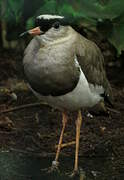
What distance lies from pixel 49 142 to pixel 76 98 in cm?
111

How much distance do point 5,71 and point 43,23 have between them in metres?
3.44

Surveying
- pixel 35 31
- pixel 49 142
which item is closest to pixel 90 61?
pixel 35 31

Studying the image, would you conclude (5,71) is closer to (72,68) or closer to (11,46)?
(11,46)

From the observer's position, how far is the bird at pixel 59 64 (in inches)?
225

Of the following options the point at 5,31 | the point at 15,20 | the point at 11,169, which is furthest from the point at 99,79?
the point at 5,31

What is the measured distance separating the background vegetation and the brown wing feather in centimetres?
75

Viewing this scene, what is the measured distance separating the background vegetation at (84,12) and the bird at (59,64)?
88 cm

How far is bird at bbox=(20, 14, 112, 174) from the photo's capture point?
18.7ft

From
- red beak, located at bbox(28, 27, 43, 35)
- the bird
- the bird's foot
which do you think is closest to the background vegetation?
the bird

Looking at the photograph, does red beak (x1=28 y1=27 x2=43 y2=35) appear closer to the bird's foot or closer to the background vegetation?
the background vegetation

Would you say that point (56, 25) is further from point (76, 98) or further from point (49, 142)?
point (49, 142)

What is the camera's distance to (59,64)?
571 cm

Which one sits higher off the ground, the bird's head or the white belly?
the bird's head

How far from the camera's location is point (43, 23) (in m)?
5.73
